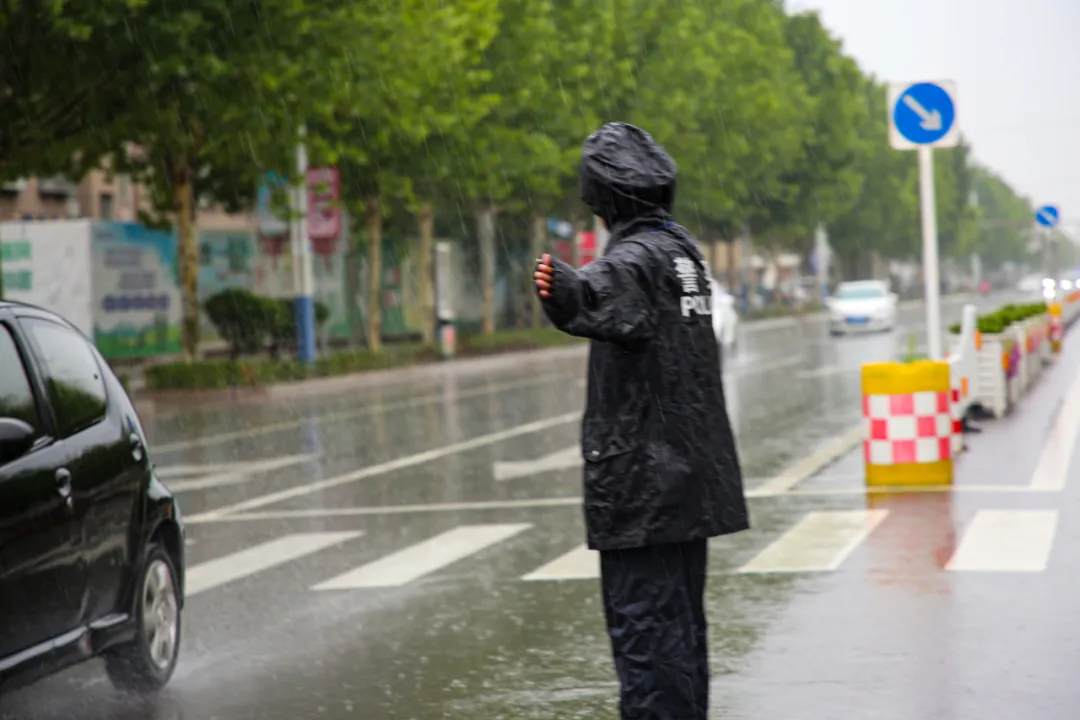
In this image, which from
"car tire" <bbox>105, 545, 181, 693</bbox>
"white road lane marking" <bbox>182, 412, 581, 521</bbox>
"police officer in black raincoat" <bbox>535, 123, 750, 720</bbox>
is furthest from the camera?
"white road lane marking" <bbox>182, 412, 581, 521</bbox>

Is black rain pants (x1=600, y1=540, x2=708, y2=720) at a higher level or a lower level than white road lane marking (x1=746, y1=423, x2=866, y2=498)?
higher

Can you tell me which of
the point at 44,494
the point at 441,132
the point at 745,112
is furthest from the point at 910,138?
the point at 745,112

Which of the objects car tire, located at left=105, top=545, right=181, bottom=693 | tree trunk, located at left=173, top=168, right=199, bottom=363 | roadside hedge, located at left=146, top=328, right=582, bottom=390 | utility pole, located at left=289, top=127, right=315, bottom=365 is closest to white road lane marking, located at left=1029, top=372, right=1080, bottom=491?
car tire, located at left=105, top=545, right=181, bottom=693

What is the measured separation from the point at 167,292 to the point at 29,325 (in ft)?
112

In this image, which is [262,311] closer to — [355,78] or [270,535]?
[355,78]

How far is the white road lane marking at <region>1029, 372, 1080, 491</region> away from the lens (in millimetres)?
13695

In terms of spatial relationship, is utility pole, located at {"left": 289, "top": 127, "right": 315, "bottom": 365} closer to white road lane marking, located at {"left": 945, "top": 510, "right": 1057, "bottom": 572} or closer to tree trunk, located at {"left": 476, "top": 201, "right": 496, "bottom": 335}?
tree trunk, located at {"left": 476, "top": 201, "right": 496, "bottom": 335}

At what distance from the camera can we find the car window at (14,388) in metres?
6.74

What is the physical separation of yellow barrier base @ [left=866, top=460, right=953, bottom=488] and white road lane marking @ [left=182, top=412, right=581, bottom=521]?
445cm

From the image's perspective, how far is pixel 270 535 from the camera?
12.8 m

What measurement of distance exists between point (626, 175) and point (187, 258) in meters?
28.0

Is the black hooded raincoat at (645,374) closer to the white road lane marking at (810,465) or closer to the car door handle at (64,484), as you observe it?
the car door handle at (64,484)

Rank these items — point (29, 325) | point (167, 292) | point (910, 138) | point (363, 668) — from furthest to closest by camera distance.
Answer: point (167, 292), point (910, 138), point (363, 668), point (29, 325)

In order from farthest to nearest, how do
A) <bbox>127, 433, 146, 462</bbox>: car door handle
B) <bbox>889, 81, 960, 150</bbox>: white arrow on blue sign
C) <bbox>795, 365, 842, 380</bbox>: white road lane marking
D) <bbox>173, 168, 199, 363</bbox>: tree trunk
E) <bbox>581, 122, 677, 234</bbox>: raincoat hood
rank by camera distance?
<bbox>173, 168, 199, 363</bbox>: tree trunk
<bbox>795, 365, 842, 380</bbox>: white road lane marking
<bbox>889, 81, 960, 150</bbox>: white arrow on blue sign
<bbox>127, 433, 146, 462</bbox>: car door handle
<bbox>581, 122, 677, 234</bbox>: raincoat hood
